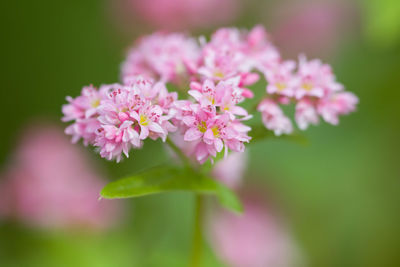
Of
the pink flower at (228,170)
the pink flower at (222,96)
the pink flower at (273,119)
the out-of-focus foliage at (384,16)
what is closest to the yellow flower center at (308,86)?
the pink flower at (273,119)

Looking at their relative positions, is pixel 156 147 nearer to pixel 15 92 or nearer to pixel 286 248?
pixel 286 248

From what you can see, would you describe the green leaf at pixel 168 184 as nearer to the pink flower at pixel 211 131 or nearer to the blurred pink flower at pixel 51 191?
the pink flower at pixel 211 131

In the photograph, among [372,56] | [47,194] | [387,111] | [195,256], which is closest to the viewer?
[195,256]

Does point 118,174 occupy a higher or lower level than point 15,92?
lower

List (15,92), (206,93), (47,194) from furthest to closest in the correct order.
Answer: (15,92) → (47,194) → (206,93)

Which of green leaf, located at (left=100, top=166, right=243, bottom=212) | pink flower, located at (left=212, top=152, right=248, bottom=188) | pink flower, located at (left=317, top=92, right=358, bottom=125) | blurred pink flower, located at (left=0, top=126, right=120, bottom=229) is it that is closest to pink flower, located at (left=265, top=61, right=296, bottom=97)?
pink flower, located at (left=317, top=92, right=358, bottom=125)

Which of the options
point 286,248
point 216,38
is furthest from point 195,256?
point 286,248
